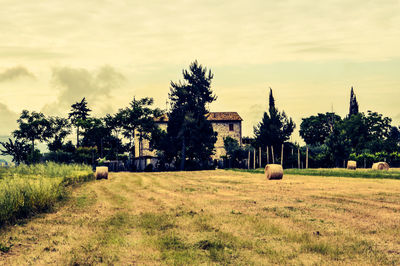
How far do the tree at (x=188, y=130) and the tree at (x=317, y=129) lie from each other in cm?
3588

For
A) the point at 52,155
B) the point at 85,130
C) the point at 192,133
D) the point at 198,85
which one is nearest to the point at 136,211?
the point at 192,133

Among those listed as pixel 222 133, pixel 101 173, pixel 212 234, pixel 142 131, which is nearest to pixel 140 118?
pixel 142 131

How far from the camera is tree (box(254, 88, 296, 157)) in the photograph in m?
65.1

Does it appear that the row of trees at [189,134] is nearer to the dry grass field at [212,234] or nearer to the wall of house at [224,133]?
the wall of house at [224,133]

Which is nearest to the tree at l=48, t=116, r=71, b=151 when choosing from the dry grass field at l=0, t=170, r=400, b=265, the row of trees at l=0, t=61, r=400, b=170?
the row of trees at l=0, t=61, r=400, b=170

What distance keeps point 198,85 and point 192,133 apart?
402 inches

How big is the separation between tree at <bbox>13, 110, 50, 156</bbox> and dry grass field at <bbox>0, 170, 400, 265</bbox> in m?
75.5

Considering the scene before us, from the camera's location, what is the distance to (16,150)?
267ft

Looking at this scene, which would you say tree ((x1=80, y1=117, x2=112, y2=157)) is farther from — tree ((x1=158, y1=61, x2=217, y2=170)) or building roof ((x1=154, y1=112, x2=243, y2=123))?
tree ((x1=158, y1=61, x2=217, y2=170))

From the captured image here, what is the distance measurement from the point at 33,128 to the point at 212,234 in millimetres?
83444

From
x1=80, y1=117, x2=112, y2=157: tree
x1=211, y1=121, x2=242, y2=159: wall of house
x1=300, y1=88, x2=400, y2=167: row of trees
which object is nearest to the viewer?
x1=300, y1=88, x2=400, y2=167: row of trees

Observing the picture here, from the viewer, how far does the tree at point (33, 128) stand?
8456 centimetres

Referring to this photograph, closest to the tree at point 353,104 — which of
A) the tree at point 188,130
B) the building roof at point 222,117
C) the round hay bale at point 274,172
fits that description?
the building roof at point 222,117

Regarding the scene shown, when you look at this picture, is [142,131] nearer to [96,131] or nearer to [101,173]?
[96,131]
